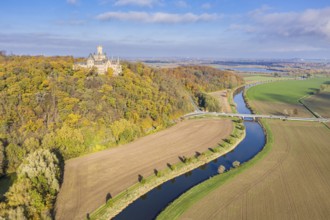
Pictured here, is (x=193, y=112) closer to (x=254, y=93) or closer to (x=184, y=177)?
(x=184, y=177)

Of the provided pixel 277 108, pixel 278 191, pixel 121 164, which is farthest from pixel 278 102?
pixel 121 164

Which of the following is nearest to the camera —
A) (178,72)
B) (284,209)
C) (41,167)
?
(284,209)

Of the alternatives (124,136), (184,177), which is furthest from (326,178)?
(124,136)

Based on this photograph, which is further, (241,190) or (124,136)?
(124,136)

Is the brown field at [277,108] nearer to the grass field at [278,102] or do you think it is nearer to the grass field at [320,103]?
the grass field at [278,102]

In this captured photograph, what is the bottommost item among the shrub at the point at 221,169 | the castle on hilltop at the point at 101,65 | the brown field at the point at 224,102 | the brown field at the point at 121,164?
the brown field at the point at 224,102

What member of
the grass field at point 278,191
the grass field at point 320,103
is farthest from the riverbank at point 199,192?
the grass field at point 320,103
